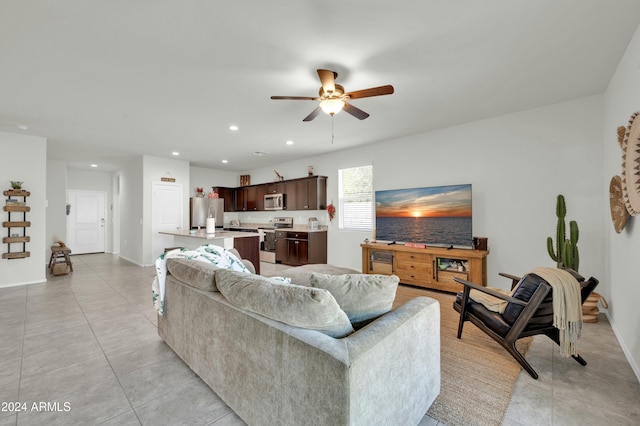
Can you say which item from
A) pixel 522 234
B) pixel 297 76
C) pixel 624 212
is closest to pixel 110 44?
pixel 297 76

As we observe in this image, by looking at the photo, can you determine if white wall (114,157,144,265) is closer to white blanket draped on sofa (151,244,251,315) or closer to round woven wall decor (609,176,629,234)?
white blanket draped on sofa (151,244,251,315)

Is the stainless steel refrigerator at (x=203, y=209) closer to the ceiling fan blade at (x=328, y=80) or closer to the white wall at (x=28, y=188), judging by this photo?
the white wall at (x=28, y=188)

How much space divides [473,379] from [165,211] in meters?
6.96

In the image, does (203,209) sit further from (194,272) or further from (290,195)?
(194,272)

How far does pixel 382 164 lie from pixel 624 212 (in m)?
3.45

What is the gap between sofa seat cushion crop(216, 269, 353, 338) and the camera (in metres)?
1.33

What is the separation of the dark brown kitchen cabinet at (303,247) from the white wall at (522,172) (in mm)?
2215

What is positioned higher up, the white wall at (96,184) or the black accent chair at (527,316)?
the white wall at (96,184)

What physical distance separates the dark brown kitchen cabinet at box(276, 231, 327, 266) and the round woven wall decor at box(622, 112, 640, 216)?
189 inches

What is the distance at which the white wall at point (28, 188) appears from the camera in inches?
183

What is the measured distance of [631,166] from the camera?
7.23 ft

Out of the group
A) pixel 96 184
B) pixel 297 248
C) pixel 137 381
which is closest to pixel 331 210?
pixel 297 248

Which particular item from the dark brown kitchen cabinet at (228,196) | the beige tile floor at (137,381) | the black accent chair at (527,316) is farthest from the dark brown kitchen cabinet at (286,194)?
the black accent chair at (527,316)

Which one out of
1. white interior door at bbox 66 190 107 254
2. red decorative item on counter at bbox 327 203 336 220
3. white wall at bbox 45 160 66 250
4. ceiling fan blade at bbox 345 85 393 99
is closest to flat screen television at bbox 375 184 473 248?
red decorative item on counter at bbox 327 203 336 220
